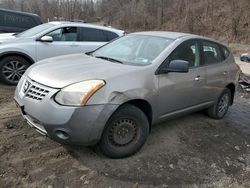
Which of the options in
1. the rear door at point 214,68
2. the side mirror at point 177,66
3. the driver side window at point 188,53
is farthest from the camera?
the rear door at point 214,68

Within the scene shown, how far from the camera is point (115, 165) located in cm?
402

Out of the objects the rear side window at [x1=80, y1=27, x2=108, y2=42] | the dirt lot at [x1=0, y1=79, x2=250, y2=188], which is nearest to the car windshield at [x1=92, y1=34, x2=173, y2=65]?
the dirt lot at [x1=0, y1=79, x2=250, y2=188]

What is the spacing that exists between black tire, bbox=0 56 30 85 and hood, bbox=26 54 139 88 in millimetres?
3178

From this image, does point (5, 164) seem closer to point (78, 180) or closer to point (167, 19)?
point (78, 180)

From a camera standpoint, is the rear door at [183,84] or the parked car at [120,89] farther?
the rear door at [183,84]

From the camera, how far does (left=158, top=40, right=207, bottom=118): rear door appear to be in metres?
4.54

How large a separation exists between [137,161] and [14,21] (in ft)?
25.6

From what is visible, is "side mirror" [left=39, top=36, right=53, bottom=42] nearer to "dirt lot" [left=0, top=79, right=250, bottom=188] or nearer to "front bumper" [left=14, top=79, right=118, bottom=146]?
"dirt lot" [left=0, top=79, right=250, bottom=188]

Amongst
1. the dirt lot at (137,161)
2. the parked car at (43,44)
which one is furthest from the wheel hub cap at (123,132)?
the parked car at (43,44)

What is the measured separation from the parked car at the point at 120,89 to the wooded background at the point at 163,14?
746 inches

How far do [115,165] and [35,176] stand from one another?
0.96 meters

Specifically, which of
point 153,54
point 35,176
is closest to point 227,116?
point 153,54

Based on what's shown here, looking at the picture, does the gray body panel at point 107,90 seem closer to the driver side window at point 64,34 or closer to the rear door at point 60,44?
the rear door at point 60,44

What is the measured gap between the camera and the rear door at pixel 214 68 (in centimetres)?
548
